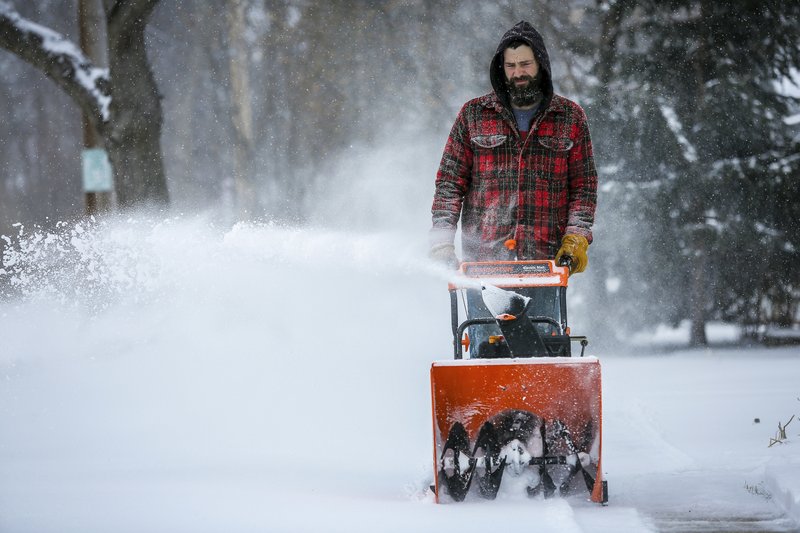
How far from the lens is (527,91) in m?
5.25

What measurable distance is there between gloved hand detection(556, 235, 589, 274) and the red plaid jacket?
98mm

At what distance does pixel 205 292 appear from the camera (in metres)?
10.7

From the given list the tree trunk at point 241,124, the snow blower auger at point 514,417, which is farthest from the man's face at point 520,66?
the tree trunk at point 241,124

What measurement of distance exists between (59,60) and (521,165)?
950 centimetres

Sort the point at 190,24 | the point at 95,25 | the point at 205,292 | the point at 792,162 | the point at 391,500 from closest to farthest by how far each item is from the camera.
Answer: the point at 391,500 → the point at 205,292 → the point at 792,162 → the point at 95,25 → the point at 190,24

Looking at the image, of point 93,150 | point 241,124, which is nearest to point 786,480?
point 93,150

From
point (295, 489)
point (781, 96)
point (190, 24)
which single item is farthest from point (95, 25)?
point (190, 24)

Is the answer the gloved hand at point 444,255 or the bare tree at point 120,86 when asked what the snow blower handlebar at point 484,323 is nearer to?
the gloved hand at point 444,255

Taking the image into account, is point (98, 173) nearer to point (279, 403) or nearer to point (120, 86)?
point (120, 86)

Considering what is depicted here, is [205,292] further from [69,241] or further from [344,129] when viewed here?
[344,129]

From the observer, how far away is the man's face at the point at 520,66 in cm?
521

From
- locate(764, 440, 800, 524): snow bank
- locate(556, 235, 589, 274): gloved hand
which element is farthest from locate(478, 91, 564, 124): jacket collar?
locate(764, 440, 800, 524): snow bank

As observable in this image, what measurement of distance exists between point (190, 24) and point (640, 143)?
1814 centimetres

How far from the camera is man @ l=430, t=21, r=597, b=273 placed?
5250 millimetres
